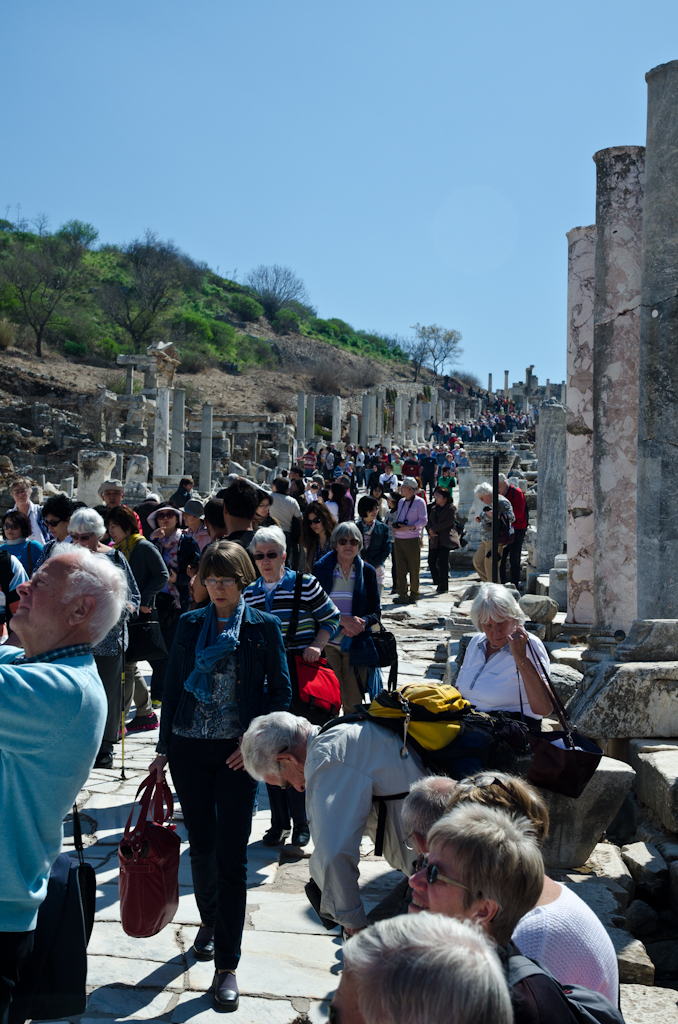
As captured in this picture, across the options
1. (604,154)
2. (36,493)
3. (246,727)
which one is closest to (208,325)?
(36,493)

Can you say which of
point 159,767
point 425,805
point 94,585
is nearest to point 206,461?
point 159,767

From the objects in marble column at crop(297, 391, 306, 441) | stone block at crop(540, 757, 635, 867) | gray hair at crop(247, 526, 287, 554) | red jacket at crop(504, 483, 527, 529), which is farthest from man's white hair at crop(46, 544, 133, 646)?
marble column at crop(297, 391, 306, 441)

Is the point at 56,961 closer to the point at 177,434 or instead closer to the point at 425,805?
the point at 425,805

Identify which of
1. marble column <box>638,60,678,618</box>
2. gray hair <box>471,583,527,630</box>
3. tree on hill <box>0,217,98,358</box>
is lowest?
gray hair <box>471,583,527,630</box>

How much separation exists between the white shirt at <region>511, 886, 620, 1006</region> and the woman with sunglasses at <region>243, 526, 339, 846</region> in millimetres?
2614

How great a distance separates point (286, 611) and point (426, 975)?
355cm

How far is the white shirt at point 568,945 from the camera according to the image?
215 centimetres

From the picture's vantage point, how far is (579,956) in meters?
2.17

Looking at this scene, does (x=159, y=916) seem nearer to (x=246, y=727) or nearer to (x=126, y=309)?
(x=246, y=727)

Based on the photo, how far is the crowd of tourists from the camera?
145 cm

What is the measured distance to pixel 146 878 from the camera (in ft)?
10.6

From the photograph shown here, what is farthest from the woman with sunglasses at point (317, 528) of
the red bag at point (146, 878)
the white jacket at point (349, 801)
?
the white jacket at point (349, 801)

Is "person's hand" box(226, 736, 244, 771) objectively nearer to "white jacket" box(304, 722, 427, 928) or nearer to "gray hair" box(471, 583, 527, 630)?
"white jacket" box(304, 722, 427, 928)

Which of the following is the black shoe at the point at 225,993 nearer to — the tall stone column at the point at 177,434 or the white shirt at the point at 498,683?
the white shirt at the point at 498,683
